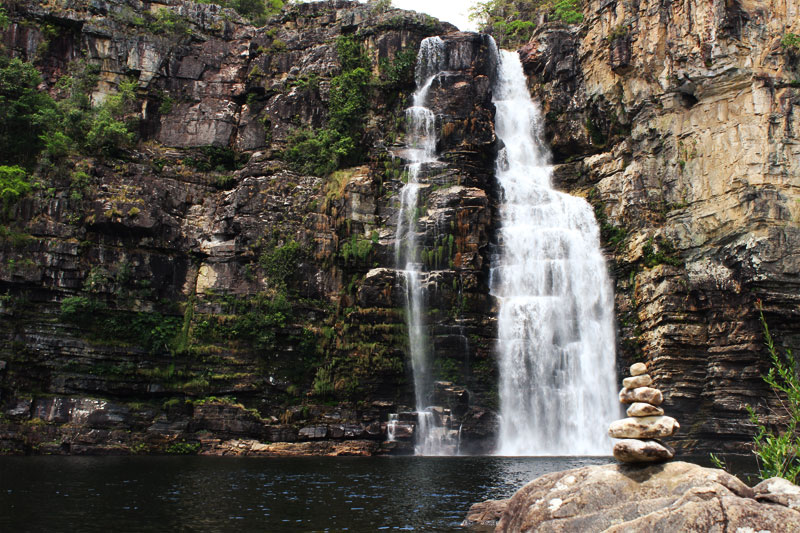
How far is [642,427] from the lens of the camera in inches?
389

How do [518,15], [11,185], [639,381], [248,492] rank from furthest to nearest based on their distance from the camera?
[518,15] → [11,185] → [248,492] → [639,381]

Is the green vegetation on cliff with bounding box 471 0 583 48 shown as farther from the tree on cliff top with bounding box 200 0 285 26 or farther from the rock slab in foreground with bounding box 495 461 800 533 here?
the rock slab in foreground with bounding box 495 461 800 533

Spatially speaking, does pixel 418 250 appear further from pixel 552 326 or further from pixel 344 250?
pixel 552 326

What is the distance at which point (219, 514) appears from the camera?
14.7m

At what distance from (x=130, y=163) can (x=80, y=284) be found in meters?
9.07

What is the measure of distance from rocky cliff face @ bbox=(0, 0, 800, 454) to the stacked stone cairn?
21.6m

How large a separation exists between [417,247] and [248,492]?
1962 centimetres

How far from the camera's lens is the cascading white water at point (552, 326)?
1233 inches

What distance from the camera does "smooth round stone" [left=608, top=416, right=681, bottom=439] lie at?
9.74 m

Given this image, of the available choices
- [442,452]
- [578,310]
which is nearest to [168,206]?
[442,452]

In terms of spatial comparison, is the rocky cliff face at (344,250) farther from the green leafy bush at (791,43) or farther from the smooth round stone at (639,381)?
the smooth round stone at (639,381)

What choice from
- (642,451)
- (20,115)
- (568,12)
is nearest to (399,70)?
(568,12)

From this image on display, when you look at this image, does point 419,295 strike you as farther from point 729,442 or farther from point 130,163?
point 130,163

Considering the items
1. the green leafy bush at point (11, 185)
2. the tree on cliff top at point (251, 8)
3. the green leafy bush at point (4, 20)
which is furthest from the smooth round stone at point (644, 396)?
the tree on cliff top at point (251, 8)
